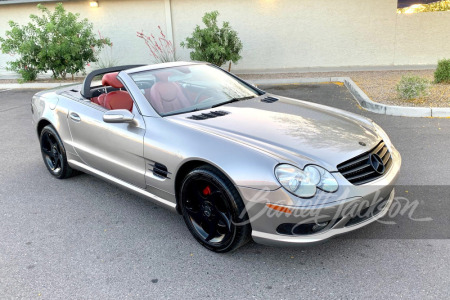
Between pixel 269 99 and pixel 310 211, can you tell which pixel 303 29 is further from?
pixel 310 211

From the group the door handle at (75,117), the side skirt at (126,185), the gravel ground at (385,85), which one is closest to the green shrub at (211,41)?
the gravel ground at (385,85)

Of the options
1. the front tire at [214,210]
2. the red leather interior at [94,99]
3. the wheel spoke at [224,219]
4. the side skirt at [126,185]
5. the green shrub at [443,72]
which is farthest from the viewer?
the green shrub at [443,72]

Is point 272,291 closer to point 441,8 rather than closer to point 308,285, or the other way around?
point 308,285

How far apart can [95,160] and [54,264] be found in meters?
1.26

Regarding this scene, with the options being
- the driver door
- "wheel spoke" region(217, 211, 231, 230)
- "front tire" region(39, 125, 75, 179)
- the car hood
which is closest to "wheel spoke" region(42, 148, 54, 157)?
"front tire" region(39, 125, 75, 179)

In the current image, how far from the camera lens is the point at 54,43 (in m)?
12.7

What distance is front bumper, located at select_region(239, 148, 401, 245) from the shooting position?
2.73 m

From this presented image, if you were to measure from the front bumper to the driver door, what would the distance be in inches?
49.2

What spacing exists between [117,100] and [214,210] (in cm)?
184

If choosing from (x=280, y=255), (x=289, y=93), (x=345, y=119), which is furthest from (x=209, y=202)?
(x=289, y=93)

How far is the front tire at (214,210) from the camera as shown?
2.91m

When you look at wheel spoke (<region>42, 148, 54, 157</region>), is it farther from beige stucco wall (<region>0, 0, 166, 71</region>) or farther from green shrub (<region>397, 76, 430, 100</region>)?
beige stucco wall (<region>0, 0, 166, 71</region>)

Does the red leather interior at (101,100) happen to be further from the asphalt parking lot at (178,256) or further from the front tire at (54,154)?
the asphalt parking lot at (178,256)

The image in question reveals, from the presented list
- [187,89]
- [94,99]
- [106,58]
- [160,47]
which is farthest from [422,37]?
[94,99]
